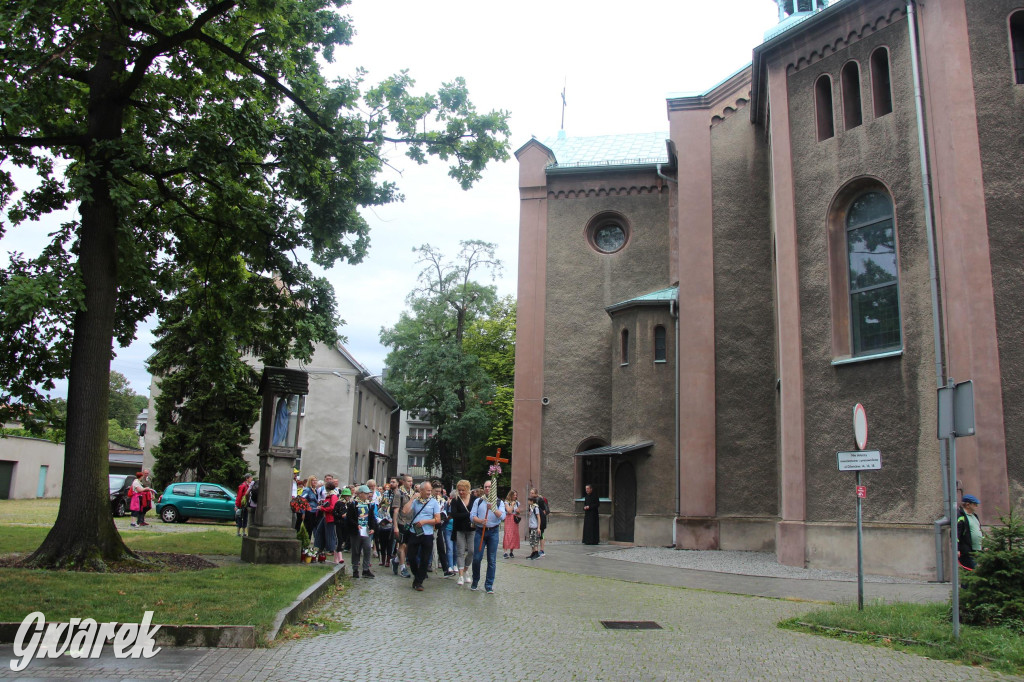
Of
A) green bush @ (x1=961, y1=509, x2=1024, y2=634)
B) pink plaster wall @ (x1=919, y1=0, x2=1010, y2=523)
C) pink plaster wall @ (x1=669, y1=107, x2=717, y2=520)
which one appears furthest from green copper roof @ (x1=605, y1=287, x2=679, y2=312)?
green bush @ (x1=961, y1=509, x2=1024, y2=634)

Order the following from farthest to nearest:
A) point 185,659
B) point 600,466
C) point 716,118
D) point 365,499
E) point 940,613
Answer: point 600,466, point 716,118, point 365,499, point 940,613, point 185,659

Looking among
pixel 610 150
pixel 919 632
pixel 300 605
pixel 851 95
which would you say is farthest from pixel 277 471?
pixel 610 150

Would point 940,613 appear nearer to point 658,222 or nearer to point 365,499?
point 365,499

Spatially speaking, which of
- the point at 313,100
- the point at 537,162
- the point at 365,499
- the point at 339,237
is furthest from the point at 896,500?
the point at 537,162

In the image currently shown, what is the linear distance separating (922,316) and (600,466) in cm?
1317

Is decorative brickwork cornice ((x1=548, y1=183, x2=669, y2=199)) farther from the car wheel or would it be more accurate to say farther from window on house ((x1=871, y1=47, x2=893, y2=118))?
the car wheel

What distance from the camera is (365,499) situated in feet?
46.9

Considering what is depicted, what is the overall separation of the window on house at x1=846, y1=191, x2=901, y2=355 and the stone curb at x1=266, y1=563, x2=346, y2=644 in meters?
11.4

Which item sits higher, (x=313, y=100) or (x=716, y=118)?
(x=716, y=118)

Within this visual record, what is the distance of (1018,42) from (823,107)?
386 cm

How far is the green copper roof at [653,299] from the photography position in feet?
81.7

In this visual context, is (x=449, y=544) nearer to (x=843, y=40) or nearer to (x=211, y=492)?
(x=843, y=40)

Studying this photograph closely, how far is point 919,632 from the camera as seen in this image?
26.9 feet

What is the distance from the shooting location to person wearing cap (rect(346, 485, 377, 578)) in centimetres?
1412
